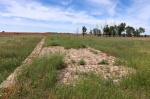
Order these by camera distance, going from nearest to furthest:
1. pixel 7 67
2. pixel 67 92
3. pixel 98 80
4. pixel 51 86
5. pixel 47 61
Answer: pixel 67 92
pixel 51 86
pixel 98 80
pixel 47 61
pixel 7 67

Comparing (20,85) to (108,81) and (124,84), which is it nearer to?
(108,81)

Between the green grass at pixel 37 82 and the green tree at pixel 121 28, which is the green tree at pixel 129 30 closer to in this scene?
the green tree at pixel 121 28

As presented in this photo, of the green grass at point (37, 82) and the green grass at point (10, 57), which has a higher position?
the green grass at point (37, 82)

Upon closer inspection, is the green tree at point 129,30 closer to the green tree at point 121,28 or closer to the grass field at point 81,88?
the green tree at point 121,28

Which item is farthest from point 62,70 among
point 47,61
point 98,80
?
point 98,80

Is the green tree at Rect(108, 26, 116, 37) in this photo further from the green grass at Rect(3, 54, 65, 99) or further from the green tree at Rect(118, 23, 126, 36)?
the green grass at Rect(3, 54, 65, 99)

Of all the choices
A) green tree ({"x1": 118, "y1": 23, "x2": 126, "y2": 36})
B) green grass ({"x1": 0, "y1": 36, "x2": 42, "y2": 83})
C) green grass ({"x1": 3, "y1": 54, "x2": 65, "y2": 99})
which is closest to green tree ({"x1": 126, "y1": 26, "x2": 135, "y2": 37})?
green tree ({"x1": 118, "y1": 23, "x2": 126, "y2": 36})

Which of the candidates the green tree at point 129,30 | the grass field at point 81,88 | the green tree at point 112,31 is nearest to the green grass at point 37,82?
the grass field at point 81,88

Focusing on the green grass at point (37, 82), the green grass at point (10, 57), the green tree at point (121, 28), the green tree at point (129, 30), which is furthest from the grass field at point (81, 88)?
the green tree at point (129, 30)

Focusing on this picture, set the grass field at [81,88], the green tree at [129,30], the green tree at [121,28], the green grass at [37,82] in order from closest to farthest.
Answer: the grass field at [81,88]
the green grass at [37,82]
the green tree at [121,28]
the green tree at [129,30]

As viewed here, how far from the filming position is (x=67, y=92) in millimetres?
5227

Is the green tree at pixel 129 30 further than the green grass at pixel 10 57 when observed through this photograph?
Yes

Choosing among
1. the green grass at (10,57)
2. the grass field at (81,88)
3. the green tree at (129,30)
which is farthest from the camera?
the green tree at (129,30)

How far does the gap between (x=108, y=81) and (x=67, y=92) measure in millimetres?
1641
